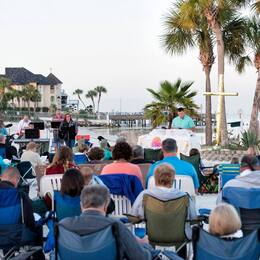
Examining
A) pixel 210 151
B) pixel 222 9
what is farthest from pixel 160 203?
pixel 222 9

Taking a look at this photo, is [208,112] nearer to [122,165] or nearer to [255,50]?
[255,50]

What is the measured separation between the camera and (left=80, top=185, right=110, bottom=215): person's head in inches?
140

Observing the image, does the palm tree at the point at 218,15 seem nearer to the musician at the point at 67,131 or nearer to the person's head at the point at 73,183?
the musician at the point at 67,131

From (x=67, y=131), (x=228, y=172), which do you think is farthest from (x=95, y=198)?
(x=67, y=131)

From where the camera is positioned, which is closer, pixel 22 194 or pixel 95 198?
pixel 95 198

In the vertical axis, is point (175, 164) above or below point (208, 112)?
below

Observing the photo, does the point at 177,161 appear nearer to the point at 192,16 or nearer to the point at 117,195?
the point at 117,195

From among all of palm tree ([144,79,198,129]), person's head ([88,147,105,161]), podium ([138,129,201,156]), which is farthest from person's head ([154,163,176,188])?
palm tree ([144,79,198,129])

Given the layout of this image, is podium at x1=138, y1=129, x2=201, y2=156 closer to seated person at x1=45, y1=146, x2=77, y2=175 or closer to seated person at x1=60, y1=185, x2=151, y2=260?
seated person at x1=45, y1=146, x2=77, y2=175

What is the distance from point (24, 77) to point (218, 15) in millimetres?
85610

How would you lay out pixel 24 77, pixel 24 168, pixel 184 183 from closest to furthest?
pixel 184 183 < pixel 24 168 < pixel 24 77

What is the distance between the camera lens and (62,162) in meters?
5.82

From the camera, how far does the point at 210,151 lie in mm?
15852

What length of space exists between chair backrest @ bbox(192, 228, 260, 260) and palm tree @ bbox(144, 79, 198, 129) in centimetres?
1556
